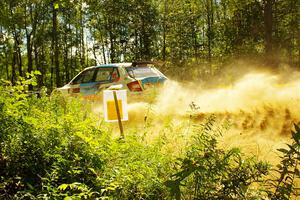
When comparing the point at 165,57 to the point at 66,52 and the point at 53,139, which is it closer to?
the point at 66,52

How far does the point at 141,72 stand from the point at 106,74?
49.4 inches

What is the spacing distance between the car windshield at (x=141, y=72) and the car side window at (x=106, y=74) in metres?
0.46

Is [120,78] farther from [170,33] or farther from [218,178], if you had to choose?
[170,33]

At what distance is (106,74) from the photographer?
38.6ft

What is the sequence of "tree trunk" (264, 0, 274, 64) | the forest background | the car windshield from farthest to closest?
the forest background → "tree trunk" (264, 0, 274, 64) → the car windshield

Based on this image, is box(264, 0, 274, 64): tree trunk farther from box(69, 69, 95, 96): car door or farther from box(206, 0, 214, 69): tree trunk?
box(69, 69, 95, 96): car door

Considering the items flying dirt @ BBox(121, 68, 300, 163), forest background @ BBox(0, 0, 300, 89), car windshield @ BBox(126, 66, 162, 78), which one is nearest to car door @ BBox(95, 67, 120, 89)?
car windshield @ BBox(126, 66, 162, 78)

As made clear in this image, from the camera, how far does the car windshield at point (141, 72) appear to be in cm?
1110

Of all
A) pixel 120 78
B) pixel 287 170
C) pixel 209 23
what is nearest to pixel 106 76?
pixel 120 78

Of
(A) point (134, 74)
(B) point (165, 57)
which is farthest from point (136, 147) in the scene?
(B) point (165, 57)

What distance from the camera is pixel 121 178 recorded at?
299cm

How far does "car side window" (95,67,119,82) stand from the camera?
444 inches

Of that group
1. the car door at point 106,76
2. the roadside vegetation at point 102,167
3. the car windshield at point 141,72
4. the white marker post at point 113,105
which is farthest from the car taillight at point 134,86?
the roadside vegetation at point 102,167

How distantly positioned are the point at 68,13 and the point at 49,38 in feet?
12.6
